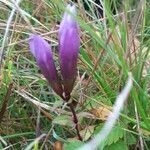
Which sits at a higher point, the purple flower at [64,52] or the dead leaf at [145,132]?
the purple flower at [64,52]

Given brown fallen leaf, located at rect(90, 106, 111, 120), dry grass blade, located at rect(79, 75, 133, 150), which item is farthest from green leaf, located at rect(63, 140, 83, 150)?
dry grass blade, located at rect(79, 75, 133, 150)

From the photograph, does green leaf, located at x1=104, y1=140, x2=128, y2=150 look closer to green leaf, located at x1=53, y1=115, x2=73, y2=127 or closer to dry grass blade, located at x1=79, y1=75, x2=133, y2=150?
green leaf, located at x1=53, y1=115, x2=73, y2=127

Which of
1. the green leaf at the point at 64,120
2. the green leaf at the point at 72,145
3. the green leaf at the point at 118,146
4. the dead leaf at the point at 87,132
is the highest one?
the green leaf at the point at 64,120

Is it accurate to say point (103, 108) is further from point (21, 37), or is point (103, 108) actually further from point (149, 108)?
point (21, 37)

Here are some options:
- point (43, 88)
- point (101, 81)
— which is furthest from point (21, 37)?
point (101, 81)

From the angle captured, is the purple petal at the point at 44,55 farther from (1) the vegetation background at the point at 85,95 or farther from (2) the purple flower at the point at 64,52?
(1) the vegetation background at the point at 85,95

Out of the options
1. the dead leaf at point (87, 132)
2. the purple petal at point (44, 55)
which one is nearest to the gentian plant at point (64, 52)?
the purple petal at point (44, 55)
